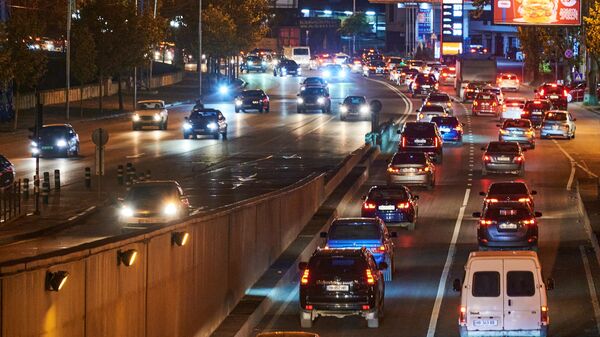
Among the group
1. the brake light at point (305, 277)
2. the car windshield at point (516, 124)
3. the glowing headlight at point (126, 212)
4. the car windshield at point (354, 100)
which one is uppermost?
the car windshield at point (354, 100)

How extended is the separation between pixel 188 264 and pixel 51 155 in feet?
124

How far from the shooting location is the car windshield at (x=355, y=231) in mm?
29172

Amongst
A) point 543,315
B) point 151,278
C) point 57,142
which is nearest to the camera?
point 151,278

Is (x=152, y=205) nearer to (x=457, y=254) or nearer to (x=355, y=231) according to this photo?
(x=355, y=231)

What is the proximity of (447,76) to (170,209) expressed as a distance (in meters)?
92.4

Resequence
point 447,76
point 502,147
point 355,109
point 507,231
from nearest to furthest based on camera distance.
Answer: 1. point 507,231
2. point 502,147
3. point 355,109
4. point 447,76

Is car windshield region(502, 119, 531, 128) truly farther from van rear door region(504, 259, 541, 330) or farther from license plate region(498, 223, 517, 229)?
van rear door region(504, 259, 541, 330)

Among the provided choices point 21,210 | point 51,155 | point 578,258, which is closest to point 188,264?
point 578,258

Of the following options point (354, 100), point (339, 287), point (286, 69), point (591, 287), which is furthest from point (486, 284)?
point (286, 69)

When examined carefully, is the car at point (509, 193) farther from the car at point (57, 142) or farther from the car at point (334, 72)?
the car at point (334, 72)

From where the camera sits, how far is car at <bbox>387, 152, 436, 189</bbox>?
46406 millimetres

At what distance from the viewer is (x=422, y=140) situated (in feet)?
176

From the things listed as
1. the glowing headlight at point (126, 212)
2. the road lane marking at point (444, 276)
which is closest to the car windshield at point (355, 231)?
the road lane marking at point (444, 276)

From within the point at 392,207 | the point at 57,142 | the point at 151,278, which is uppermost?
the point at 151,278
